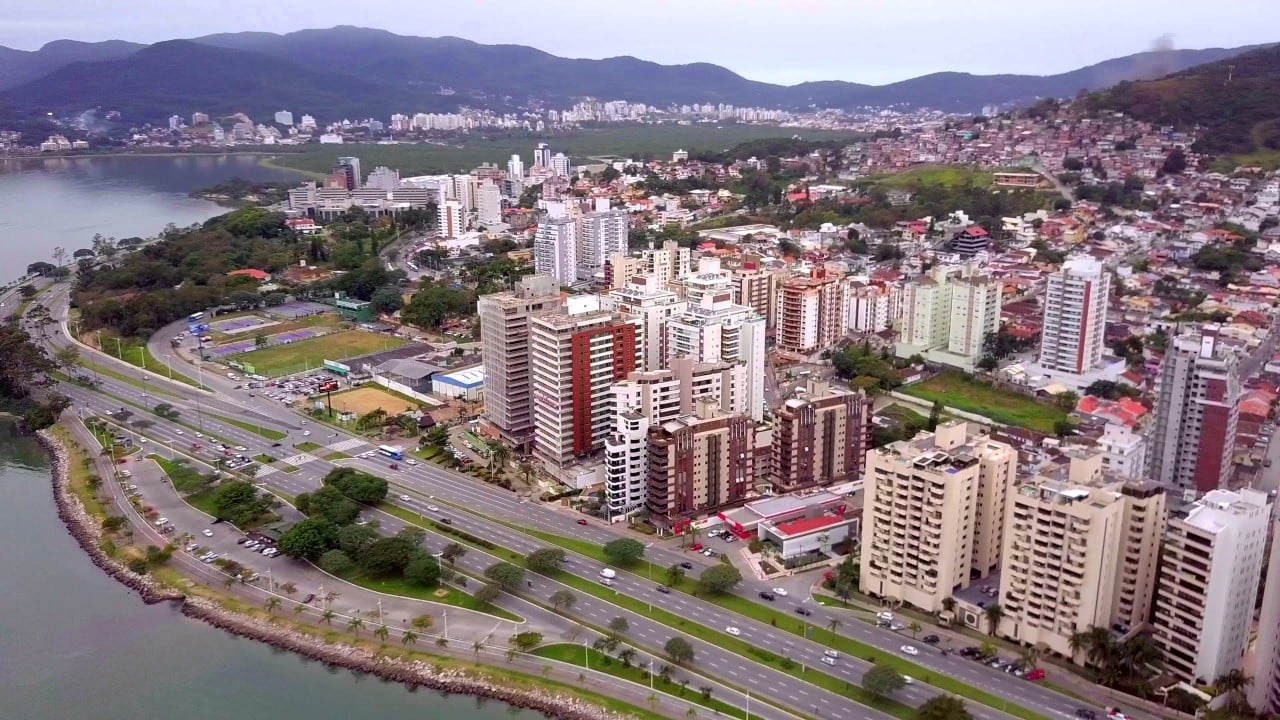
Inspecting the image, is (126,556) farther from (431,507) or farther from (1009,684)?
(1009,684)

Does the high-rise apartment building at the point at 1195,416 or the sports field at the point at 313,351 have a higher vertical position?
the high-rise apartment building at the point at 1195,416

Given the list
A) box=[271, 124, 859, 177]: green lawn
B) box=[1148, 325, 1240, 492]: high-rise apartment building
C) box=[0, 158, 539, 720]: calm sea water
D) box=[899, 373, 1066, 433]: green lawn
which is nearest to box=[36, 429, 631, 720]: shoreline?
box=[0, 158, 539, 720]: calm sea water

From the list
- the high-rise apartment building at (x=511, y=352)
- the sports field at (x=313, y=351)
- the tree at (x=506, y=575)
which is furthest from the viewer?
the sports field at (x=313, y=351)

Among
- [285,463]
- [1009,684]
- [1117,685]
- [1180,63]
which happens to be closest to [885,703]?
[1009,684]

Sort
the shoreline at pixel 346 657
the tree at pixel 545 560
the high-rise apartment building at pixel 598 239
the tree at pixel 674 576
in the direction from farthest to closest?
the high-rise apartment building at pixel 598 239, the tree at pixel 545 560, the tree at pixel 674 576, the shoreline at pixel 346 657

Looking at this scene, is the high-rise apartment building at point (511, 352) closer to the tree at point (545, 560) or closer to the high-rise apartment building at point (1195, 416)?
the tree at point (545, 560)

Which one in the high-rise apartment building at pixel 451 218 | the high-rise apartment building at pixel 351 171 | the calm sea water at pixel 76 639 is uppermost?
the high-rise apartment building at pixel 351 171

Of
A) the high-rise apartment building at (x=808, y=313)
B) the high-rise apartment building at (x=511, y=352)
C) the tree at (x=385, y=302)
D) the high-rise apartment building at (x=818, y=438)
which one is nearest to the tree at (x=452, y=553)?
the high-rise apartment building at (x=511, y=352)
